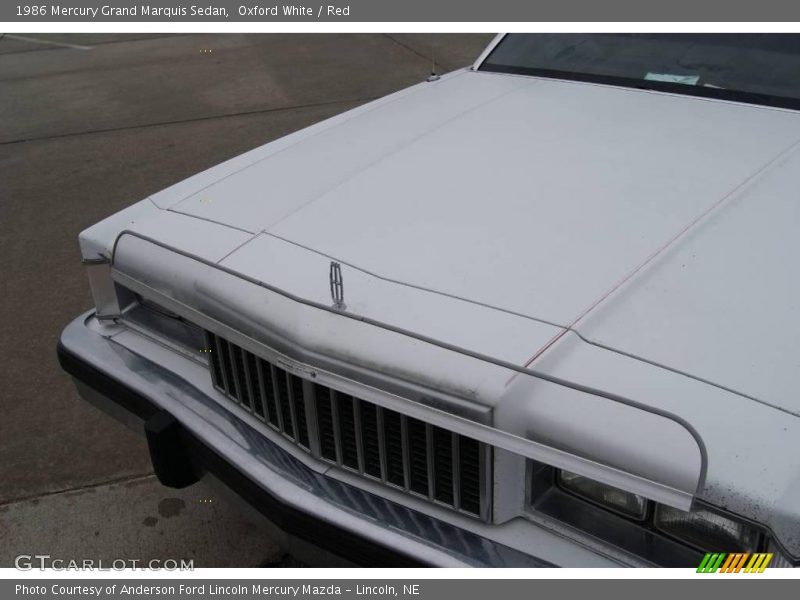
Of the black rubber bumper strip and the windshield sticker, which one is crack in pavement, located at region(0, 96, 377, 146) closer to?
the windshield sticker

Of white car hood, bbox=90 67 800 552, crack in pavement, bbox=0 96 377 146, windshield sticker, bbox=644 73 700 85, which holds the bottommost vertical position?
crack in pavement, bbox=0 96 377 146

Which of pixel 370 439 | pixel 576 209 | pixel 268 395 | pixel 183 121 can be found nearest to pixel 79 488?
pixel 268 395

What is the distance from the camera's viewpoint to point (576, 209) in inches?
90.1

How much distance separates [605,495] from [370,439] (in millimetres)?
558

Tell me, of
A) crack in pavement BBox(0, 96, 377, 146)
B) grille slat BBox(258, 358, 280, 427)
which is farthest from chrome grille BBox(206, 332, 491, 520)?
crack in pavement BBox(0, 96, 377, 146)

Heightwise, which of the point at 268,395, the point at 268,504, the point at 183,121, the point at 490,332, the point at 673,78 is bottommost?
the point at 183,121

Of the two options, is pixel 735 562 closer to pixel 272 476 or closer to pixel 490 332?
pixel 490 332

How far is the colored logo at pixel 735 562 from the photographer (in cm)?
158

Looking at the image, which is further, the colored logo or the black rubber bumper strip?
the black rubber bumper strip

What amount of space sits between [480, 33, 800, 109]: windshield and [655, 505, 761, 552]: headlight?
1746 millimetres

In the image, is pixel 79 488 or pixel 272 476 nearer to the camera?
pixel 272 476

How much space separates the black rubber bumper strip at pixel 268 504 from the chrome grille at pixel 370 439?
152 millimetres

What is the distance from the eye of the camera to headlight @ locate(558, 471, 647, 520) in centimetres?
176

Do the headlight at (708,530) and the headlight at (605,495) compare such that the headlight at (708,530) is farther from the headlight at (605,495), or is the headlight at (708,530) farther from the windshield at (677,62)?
the windshield at (677,62)
